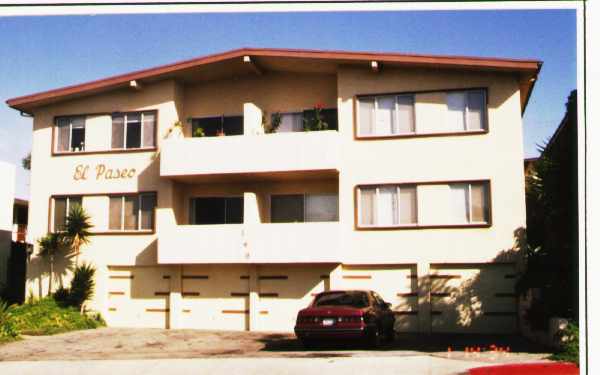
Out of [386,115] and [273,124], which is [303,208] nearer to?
[273,124]

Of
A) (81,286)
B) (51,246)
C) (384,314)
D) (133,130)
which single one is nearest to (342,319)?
(384,314)

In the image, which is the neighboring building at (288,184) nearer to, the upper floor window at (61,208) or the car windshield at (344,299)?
the upper floor window at (61,208)

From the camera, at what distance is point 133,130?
2562 centimetres

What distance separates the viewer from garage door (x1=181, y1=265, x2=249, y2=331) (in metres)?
23.8

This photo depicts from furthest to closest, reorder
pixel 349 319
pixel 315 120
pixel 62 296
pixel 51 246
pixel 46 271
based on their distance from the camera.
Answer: pixel 46 271 → pixel 51 246 → pixel 62 296 → pixel 315 120 → pixel 349 319

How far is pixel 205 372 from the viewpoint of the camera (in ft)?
43.4

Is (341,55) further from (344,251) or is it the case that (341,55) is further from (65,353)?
(65,353)

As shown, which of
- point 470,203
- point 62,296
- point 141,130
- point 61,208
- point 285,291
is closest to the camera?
point 470,203

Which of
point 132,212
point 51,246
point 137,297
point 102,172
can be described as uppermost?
point 102,172

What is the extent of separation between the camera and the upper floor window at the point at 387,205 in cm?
2259

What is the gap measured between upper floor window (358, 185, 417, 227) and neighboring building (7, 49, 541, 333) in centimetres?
5

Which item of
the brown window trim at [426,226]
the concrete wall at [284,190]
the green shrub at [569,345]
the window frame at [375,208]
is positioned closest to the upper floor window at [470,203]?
the brown window trim at [426,226]

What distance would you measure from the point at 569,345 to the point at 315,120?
39.8 feet

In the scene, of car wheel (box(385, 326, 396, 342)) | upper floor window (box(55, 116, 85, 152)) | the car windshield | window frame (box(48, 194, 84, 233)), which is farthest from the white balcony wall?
car wheel (box(385, 326, 396, 342))
